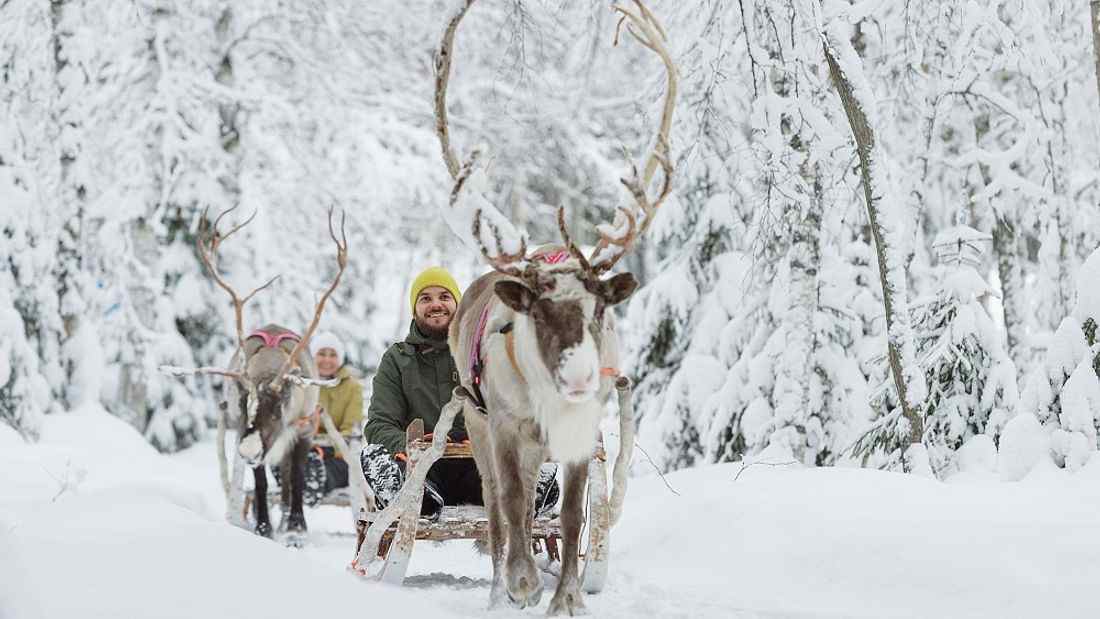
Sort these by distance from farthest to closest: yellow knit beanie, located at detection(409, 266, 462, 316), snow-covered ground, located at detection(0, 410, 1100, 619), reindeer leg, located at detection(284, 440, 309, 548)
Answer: reindeer leg, located at detection(284, 440, 309, 548)
yellow knit beanie, located at detection(409, 266, 462, 316)
snow-covered ground, located at detection(0, 410, 1100, 619)

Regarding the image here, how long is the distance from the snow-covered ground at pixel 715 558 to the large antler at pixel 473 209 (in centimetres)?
135

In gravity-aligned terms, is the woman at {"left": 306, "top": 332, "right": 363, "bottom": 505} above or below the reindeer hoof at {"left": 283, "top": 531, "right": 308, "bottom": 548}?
above

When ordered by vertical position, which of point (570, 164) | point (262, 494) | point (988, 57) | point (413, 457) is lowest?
point (262, 494)

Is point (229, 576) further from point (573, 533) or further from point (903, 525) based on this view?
point (903, 525)

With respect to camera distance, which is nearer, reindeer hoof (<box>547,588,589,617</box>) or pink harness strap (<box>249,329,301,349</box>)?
reindeer hoof (<box>547,588,589,617</box>)

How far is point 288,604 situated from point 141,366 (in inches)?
548

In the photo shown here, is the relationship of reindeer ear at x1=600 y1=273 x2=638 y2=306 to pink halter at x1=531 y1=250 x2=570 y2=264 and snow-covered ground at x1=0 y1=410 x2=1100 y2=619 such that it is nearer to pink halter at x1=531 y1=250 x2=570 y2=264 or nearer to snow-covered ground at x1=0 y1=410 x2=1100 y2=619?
pink halter at x1=531 y1=250 x2=570 y2=264

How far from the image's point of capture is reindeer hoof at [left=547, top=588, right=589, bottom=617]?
471cm

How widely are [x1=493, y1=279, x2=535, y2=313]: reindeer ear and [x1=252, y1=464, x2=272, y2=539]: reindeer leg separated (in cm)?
564

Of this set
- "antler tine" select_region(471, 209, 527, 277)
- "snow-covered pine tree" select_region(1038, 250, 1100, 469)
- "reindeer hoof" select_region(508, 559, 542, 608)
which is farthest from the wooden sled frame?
"snow-covered pine tree" select_region(1038, 250, 1100, 469)

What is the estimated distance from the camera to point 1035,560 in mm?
4809

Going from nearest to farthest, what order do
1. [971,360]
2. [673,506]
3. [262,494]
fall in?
[673,506], [971,360], [262,494]

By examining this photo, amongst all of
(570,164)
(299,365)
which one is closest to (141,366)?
(299,365)

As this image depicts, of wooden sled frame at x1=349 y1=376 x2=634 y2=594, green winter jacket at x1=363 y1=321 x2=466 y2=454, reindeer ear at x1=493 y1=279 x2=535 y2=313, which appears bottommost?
wooden sled frame at x1=349 y1=376 x2=634 y2=594
